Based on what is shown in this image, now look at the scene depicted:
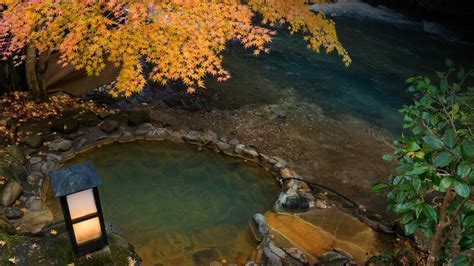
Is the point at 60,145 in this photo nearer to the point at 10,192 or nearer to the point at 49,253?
the point at 10,192

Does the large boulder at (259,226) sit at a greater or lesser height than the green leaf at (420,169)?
lesser

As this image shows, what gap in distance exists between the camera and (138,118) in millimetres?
10312

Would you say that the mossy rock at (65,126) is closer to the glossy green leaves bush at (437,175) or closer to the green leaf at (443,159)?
the glossy green leaves bush at (437,175)

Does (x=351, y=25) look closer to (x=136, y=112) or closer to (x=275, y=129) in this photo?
(x=275, y=129)

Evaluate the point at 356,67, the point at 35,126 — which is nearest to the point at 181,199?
the point at 35,126

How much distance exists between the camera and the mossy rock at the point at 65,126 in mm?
9531

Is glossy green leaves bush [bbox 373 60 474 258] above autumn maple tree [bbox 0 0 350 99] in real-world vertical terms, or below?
below

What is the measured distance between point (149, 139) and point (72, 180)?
534 centimetres

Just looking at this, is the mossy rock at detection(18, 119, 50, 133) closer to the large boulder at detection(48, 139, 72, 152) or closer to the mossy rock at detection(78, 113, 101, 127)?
the large boulder at detection(48, 139, 72, 152)

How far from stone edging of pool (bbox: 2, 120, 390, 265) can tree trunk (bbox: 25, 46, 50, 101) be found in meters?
1.97

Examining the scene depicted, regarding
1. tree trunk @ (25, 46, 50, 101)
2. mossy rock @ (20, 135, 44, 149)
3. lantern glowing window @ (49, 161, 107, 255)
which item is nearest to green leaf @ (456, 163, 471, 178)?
lantern glowing window @ (49, 161, 107, 255)

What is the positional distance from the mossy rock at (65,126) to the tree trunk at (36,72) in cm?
147

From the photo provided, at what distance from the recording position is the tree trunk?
10086 mm

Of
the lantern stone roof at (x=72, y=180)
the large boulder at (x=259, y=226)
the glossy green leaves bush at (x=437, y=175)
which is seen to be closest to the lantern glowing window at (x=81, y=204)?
the lantern stone roof at (x=72, y=180)
